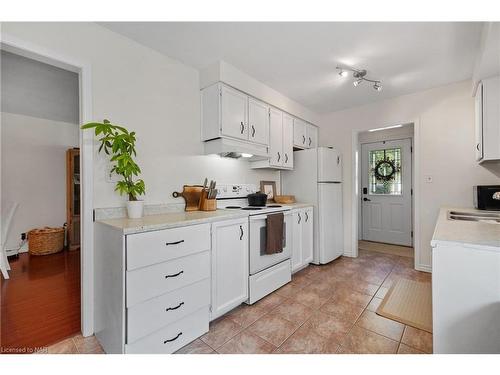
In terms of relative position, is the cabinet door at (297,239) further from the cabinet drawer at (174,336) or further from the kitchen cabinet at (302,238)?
the cabinet drawer at (174,336)

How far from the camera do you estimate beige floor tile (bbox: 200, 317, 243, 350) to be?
63.1 inches

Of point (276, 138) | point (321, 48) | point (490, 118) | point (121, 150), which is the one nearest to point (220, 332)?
point (121, 150)

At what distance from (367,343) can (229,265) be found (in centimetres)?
114

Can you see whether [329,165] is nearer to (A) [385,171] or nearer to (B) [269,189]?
(B) [269,189]

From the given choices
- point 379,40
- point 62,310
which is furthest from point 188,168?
point 379,40

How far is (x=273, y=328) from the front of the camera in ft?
5.77

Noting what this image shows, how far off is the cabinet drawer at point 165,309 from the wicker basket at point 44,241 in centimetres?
345

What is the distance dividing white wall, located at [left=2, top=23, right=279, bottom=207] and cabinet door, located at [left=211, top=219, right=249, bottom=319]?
2.21 ft

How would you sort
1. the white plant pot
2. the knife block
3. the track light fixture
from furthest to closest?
the track light fixture → the knife block → the white plant pot

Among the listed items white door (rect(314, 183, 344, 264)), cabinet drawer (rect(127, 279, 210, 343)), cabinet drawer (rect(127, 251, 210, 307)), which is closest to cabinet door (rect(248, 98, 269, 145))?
white door (rect(314, 183, 344, 264))

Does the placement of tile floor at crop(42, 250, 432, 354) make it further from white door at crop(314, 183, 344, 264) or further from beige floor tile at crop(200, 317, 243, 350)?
white door at crop(314, 183, 344, 264)

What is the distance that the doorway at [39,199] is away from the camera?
1.88 metres

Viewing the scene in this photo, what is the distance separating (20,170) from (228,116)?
3811 millimetres

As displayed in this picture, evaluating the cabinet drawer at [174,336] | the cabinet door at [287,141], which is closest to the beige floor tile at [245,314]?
the cabinet drawer at [174,336]
